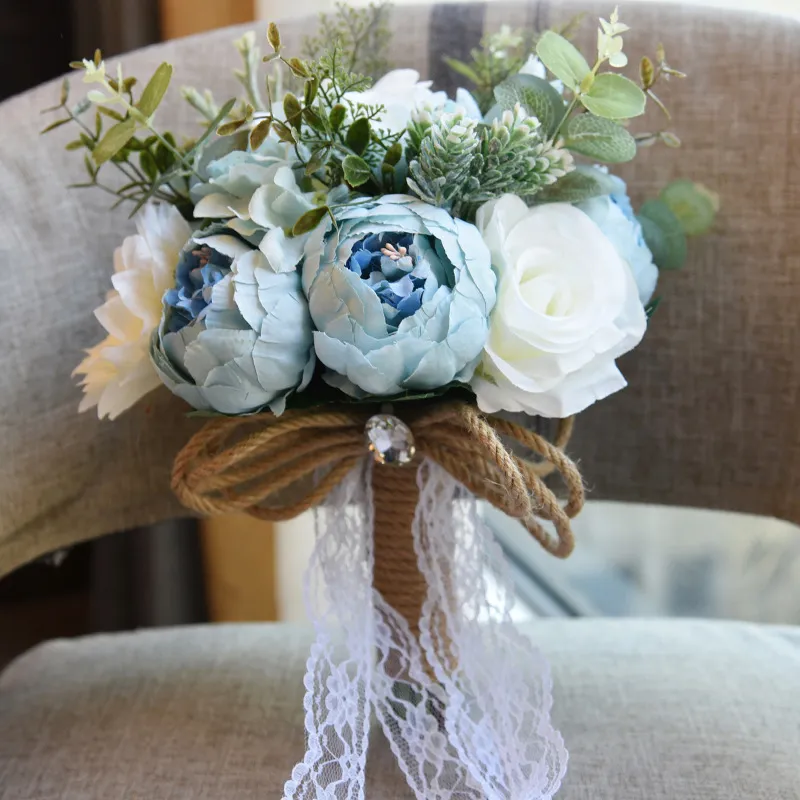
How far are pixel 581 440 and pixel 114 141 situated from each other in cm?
39

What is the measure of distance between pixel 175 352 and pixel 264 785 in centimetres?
28

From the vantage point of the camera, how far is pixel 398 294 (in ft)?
1.32

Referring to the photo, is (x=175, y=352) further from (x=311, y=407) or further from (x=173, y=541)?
(x=173, y=541)

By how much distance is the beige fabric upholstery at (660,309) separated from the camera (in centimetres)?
58

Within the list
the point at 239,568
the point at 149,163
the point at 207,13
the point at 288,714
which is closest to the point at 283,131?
the point at 149,163

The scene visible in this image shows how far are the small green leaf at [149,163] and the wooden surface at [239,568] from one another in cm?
61

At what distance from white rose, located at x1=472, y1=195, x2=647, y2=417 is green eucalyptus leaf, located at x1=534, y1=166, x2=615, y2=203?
0.07 ft

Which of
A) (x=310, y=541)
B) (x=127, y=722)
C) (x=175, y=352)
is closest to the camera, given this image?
(x=175, y=352)

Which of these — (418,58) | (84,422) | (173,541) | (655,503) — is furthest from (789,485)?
(173,541)

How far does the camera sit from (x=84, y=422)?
606 mm

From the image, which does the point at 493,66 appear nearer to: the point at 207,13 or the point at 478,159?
the point at 478,159

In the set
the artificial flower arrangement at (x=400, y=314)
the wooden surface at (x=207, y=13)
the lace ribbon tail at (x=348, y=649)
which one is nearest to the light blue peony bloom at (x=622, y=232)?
the artificial flower arrangement at (x=400, y=314)

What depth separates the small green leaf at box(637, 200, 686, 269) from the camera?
0.54m

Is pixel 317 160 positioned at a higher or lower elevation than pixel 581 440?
higher
